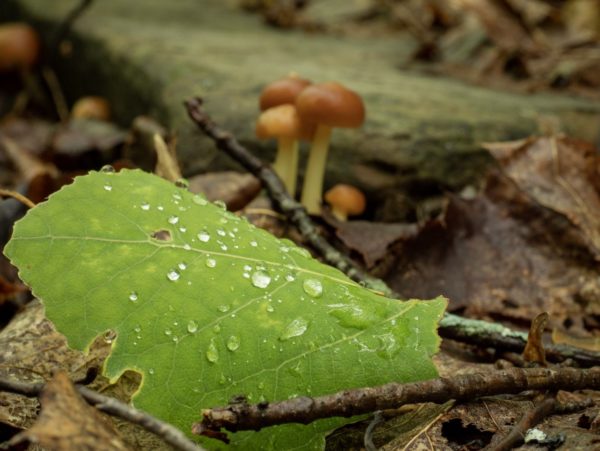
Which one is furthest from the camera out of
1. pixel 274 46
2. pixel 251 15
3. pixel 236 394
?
pixel 251 15

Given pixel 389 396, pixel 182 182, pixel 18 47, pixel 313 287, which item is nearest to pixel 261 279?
pixel 313 287

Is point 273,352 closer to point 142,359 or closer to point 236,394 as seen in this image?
point 236,394

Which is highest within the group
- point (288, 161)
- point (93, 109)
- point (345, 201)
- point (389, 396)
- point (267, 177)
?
point (389, 396)

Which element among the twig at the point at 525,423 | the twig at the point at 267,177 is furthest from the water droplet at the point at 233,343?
the twig at the point at 267,177

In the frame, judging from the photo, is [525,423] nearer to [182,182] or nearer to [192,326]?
[192,326]

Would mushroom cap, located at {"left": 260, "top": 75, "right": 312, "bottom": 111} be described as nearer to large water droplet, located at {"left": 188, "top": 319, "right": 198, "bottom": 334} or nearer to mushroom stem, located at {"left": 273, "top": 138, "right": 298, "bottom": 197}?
mushroom stem, located at {"left": 273, "top": 138, "right": 298, "bottom": 197}

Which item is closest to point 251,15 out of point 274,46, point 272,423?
point 274,46

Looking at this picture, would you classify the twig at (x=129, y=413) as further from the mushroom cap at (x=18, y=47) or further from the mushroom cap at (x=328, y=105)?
the mushroom cap at (x=18, y=47)

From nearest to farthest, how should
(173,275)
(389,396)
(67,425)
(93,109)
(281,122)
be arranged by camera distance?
(67,425) < (389,396) < (173,275) < (281,122) < (93,109)
